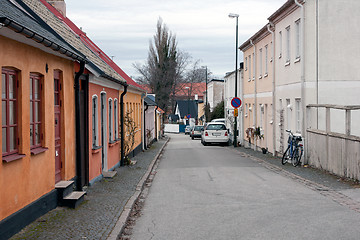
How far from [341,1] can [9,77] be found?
13.6 metres

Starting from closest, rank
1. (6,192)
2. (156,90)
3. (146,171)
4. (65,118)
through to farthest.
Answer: (6,192) < (65,118) < (146,171) < (156,90)

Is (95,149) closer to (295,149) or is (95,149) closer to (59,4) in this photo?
(59,4)

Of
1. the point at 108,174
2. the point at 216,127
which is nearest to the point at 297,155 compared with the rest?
the point at 108,174

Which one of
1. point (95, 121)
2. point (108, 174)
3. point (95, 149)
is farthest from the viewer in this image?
point (108, 174)

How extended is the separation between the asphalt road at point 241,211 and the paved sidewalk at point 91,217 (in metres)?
0.47

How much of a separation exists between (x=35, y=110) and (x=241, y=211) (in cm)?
428

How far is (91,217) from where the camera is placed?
8.73 meters

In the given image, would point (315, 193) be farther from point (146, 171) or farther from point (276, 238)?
point (146, 171)

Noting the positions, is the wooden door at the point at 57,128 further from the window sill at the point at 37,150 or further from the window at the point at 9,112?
the window at the point at 9,112

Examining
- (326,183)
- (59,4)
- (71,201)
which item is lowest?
(326,183)

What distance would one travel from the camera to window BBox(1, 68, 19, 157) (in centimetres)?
707

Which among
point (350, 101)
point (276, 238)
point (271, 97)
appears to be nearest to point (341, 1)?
point (350, 101)

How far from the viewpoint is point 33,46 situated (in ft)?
26.9

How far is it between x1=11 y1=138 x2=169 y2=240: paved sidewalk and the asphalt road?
0.47 metres
